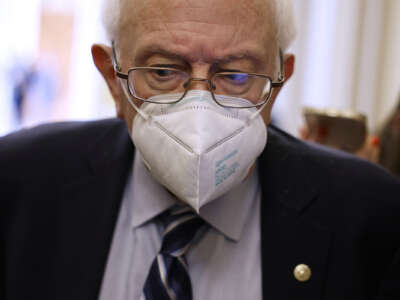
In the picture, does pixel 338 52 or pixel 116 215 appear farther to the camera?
pixel 338 52

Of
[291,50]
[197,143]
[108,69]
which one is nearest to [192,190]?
[197,143]

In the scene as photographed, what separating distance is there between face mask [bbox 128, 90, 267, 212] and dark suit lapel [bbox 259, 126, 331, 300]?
29 cm

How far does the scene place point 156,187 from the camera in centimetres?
149

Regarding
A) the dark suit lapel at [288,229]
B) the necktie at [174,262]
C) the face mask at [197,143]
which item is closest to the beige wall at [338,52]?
the dark suit lapel at [288,229]

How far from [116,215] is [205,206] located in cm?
29

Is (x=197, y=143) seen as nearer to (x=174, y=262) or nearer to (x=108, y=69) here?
(x=174, y=262)

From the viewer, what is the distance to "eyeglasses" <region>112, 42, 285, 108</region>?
1.24 metres

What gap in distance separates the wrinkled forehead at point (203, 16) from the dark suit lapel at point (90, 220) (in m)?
0.46

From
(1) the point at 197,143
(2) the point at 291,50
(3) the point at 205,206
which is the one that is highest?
(2) the point at 291,50

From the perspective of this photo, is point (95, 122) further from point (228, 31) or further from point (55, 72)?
point (55, 72)

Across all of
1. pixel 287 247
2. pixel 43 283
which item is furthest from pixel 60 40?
pixel 287 247

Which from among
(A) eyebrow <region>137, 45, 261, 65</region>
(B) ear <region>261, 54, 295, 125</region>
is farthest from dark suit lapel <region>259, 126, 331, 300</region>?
(A) eyebrow <region>137, 45, 261, 65</region>

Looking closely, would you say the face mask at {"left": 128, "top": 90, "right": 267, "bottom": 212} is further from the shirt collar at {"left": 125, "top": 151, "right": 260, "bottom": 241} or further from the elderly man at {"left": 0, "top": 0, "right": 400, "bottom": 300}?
the shirt collar at {"left": 125, "top": 151, "right": 260, "bottom": 241}

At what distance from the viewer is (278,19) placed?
1375 mm
